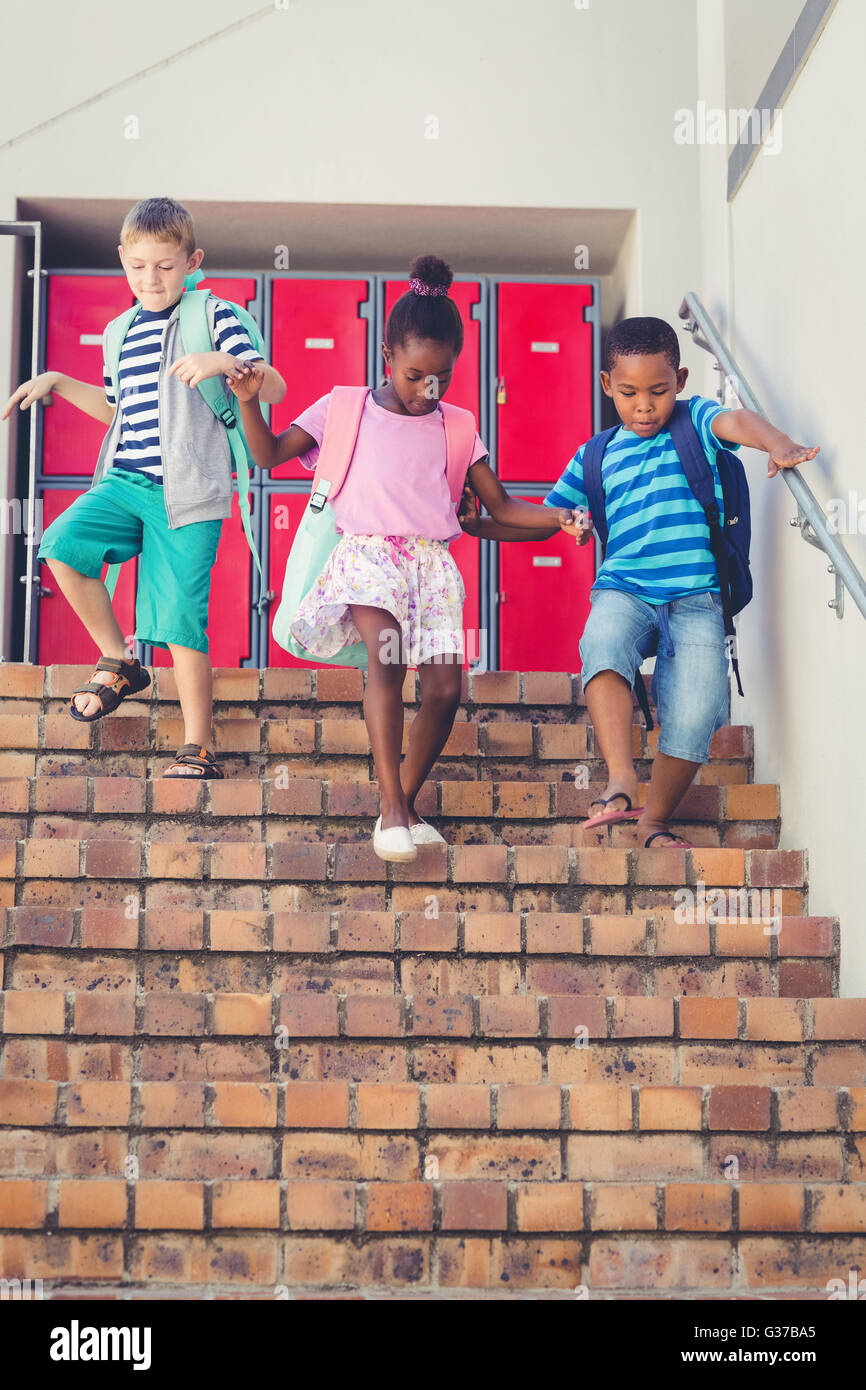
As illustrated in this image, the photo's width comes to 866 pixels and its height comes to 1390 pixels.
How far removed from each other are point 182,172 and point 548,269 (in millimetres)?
1508

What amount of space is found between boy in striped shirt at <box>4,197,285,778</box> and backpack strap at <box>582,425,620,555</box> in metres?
0.74

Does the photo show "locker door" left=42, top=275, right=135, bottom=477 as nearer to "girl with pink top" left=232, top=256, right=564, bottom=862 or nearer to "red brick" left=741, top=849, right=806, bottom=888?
"girl with pink top" left=232, top=256, right=564, bottom=862

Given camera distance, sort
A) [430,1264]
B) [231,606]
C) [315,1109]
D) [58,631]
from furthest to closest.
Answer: [231,606]
[58,631]
[315,1109]
[430,1264]

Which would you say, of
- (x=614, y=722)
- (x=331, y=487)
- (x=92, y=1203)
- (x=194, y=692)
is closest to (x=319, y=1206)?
(x=92, y=1203)

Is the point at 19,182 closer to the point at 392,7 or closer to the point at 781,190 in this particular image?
the point at 392,7

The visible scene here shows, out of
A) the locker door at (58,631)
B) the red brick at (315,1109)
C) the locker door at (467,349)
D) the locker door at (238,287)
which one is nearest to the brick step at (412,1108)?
the red brick at (315,1109)

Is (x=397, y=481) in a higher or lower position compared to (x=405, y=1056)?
higher

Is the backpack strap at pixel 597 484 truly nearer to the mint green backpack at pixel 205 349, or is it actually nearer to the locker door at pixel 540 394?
the mint green backpack at pixel 205 349

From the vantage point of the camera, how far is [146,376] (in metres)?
3.72

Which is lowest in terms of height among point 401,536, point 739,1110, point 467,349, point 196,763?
point 739,1110

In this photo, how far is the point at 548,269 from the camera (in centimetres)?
617

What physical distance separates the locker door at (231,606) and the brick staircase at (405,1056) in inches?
95.4

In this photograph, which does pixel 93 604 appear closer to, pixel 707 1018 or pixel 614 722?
pixel 614 722

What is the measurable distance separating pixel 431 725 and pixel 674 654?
589 millimetres
